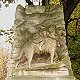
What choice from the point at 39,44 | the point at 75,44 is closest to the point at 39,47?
the point at 39,44

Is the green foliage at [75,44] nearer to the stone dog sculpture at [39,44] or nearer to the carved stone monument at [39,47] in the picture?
the carved stone monument at [39,47]

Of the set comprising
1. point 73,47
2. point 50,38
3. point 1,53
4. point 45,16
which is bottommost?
point 1,53

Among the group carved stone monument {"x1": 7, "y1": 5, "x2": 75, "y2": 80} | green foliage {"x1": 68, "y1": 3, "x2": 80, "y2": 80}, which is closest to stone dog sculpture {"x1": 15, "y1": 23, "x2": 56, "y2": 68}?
carved stone monument {"x1": 7, "y1": 5, "x2": 75, "y2": 80}

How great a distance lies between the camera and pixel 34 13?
10547 mm

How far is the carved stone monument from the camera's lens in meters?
9.77

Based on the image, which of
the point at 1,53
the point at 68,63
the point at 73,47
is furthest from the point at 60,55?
the point at 1,53

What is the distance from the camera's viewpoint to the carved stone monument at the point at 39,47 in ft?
32.0

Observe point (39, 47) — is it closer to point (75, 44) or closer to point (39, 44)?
point (39, 44)

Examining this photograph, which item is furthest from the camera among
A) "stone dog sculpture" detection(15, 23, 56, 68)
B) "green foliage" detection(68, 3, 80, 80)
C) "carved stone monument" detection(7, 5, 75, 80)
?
"green foliage" detection(68, 3, 80, 80)

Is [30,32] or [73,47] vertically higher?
[30,32]

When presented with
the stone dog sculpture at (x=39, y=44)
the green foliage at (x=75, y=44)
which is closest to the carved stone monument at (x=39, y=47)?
the stone dog sculpture at (x=39, y=44)

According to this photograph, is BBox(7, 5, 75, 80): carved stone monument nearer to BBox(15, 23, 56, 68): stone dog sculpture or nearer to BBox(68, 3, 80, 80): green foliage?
BBox(15, 23, 56, 68): stone dog sculpture

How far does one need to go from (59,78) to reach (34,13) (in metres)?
2.32

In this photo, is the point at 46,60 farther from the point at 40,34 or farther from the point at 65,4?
the point at 65,4
